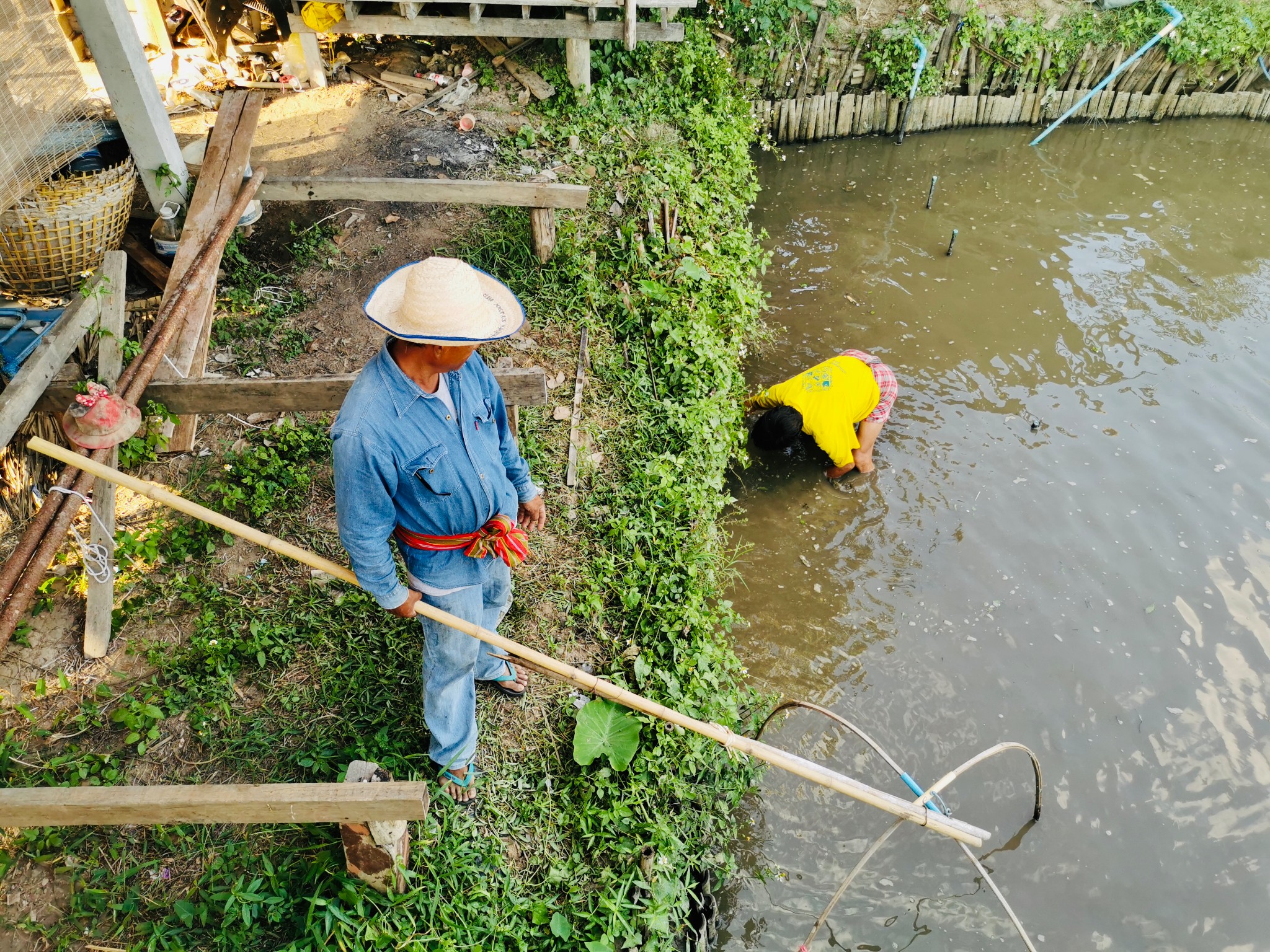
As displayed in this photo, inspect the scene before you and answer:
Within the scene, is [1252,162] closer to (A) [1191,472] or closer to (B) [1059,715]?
(A) [1191,472]

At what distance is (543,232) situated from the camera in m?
6.04

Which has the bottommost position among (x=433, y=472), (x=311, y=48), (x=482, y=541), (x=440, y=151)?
(x=482, y=541)

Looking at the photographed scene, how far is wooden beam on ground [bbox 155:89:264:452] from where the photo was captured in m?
4.39

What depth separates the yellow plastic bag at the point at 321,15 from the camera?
24.7ft

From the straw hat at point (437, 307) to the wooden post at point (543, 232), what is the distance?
3435 mm

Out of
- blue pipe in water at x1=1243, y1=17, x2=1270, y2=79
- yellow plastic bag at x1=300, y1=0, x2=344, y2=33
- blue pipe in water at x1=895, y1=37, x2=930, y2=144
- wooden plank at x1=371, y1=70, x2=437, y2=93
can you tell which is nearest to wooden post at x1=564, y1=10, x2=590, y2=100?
wooden plank at x1=371, y1=70, x2=437, y2=93

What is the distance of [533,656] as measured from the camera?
3.23 m

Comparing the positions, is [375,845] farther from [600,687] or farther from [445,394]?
[445,394]

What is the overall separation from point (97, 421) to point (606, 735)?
253cm

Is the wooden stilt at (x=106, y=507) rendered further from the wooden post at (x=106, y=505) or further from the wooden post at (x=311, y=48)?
the wooden post at (x=311, y=48)

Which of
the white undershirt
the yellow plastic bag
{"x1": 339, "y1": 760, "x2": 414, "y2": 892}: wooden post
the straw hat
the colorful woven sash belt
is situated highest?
the yellow plastic bag

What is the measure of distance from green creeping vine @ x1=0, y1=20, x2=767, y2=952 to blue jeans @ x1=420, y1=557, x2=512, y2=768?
0.75 feet

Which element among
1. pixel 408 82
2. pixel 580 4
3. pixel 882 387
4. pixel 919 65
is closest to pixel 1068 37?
pixel 919 65

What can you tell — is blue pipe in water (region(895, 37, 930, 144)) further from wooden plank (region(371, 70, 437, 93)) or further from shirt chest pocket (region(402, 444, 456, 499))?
shirt chest pocket (region(402, 444, 456, 499))
